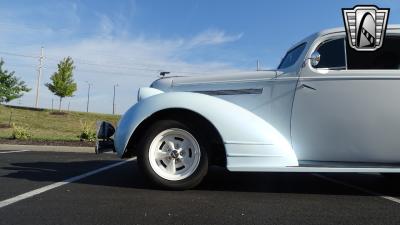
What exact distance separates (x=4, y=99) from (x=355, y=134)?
42.2 meters

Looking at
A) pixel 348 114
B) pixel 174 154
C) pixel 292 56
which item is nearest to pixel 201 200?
pixel 174 154

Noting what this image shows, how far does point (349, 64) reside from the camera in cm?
504

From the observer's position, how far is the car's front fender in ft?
15.6

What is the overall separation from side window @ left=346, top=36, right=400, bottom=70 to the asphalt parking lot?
4.61 ft

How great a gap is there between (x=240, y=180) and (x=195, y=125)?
131cm

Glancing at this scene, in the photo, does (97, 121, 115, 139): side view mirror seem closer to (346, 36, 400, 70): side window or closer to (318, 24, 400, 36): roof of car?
(318, 24, 400, 36): roof of car

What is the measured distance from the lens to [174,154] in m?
4.93

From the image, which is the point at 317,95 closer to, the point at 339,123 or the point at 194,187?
the point at 339,123

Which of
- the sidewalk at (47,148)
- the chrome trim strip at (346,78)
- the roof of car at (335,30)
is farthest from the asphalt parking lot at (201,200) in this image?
the sidewalk at (47,148)

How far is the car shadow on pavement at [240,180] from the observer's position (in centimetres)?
523

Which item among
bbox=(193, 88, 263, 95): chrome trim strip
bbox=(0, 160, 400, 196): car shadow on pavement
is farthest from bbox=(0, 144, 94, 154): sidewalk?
bbox=(193, 88, 263, 95): chrome trim strip

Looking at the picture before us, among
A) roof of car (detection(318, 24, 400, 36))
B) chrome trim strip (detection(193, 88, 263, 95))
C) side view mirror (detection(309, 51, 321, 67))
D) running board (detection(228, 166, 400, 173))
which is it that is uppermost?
roof of car (detection(318, 24, 400, 36))

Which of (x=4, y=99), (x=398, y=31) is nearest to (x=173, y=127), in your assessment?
(x=398, y=31)

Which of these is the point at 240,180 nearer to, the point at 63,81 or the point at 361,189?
Result: the point at 361,189
